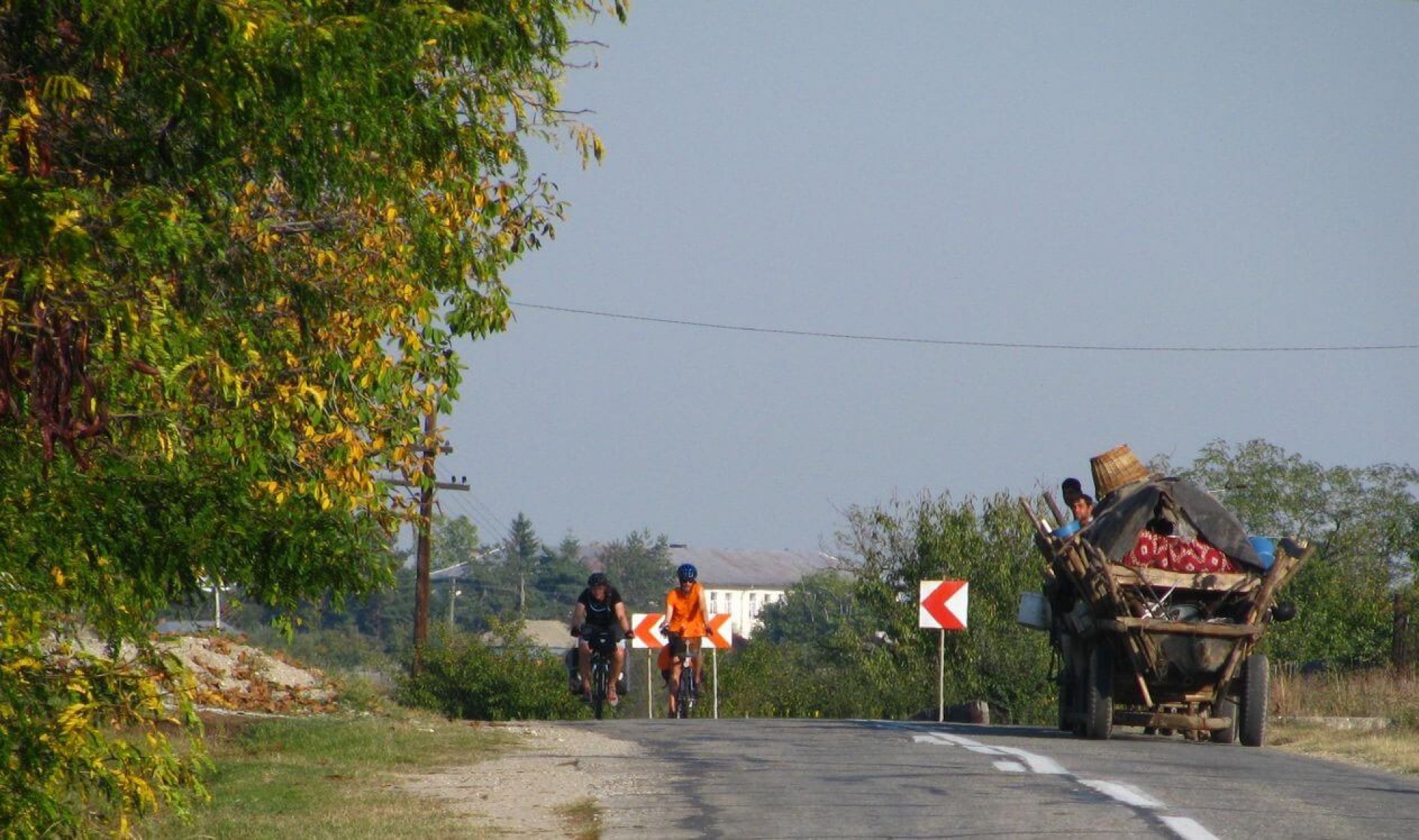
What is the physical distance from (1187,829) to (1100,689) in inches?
272

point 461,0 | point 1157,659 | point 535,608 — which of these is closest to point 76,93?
point 461,0

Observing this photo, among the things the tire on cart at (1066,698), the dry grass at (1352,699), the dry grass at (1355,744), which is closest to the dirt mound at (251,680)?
the tire on cart at (1066,698)

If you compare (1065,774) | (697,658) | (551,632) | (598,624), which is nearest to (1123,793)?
(1065,774)

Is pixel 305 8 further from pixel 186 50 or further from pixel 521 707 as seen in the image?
pixel 521 707

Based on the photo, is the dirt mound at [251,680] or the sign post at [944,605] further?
the sign post at [944,605]

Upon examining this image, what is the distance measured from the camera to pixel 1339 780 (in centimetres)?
1190

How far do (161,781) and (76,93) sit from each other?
8.21ft

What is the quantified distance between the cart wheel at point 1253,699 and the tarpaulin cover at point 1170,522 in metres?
0.85

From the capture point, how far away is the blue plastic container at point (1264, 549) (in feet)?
51.9

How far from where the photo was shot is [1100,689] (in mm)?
15641

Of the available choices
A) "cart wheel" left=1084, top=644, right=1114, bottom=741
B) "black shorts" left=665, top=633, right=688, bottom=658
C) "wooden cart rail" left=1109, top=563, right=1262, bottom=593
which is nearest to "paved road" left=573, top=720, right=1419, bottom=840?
"cart wheel" left=1084, top=644, right=1114, bottom=741

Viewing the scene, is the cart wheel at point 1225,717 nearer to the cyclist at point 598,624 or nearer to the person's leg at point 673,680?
the cyclist at point 598,624

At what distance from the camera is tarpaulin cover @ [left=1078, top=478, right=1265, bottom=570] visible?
1554 cm

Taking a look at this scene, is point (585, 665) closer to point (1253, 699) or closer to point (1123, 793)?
point (1253, 699)
